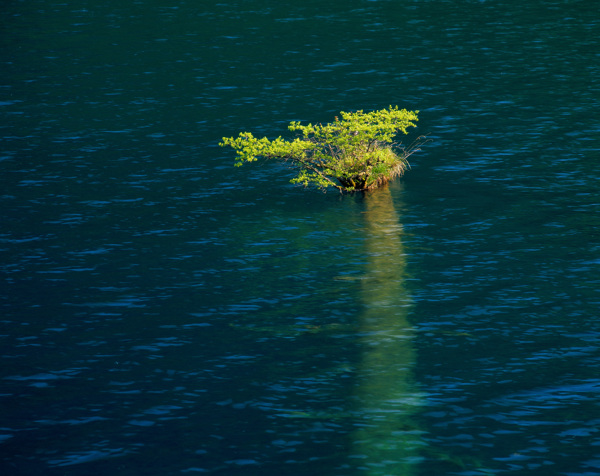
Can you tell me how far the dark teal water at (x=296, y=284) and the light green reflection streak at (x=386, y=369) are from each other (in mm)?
129

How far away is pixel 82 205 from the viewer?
69000 mm

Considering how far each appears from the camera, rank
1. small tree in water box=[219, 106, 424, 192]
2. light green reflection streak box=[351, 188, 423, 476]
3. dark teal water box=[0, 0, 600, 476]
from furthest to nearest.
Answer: small tree in water box=[219, 106, 424, 192], dark teal water box=[0, 0, 600, 476], light green reflection streak box=[351, 188, 423, 476]

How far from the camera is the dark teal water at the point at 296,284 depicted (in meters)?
36.2

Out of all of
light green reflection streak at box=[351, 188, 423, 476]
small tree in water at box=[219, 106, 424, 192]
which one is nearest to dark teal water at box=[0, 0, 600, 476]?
light green reflection streak at box=[351, 188, 423, 476]

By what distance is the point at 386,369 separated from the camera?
41.7m

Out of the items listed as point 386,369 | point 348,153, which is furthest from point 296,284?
point 348,153

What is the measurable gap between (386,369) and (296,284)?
11663mm

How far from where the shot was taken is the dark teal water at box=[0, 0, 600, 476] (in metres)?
36.2

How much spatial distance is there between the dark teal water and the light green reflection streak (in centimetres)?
13

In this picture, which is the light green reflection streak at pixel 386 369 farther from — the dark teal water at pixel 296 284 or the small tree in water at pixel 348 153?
the small tree in water at pixel 348 153

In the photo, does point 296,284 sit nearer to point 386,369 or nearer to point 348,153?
point 386,369

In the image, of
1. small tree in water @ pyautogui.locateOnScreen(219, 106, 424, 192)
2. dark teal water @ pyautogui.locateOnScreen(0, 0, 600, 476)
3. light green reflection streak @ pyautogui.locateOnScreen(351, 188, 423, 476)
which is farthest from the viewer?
small tree in water @ pyautogui.locateOnScreen(219, 106, 424, 192)

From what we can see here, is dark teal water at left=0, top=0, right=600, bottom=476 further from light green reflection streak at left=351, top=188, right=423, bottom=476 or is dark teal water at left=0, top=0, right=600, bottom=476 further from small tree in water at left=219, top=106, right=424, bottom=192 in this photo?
small tree in water at left=219, top=106, right=424, bottom=192

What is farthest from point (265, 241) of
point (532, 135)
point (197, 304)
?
point (532, 135)
